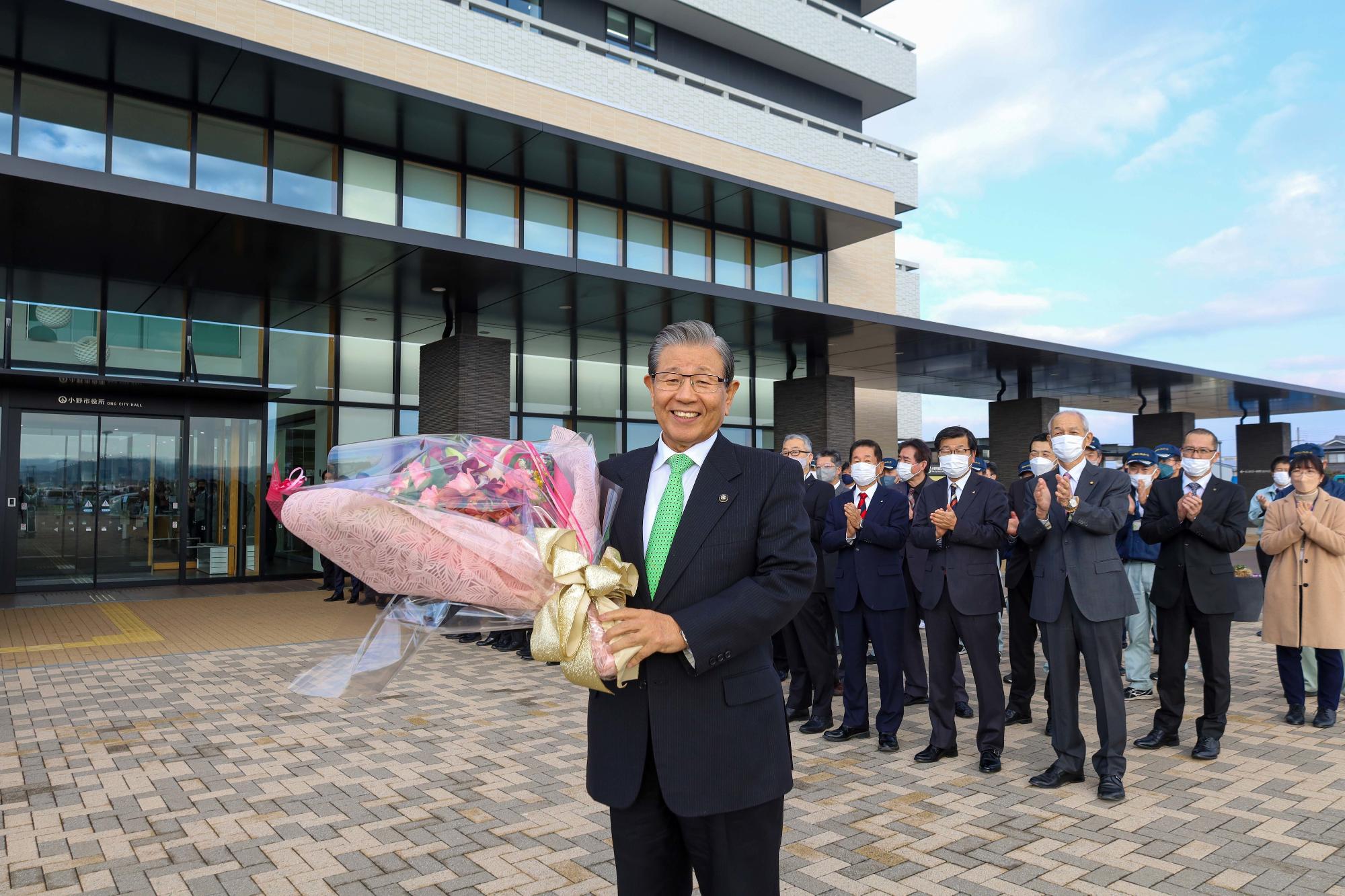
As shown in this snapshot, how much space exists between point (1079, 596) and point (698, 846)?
3.64m

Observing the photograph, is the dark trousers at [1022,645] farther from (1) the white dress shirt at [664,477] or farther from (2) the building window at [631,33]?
(2) the building window at [631,33]

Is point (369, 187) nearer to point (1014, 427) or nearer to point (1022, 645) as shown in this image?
point (1022, 645)

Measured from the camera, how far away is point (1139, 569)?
8.15 metres

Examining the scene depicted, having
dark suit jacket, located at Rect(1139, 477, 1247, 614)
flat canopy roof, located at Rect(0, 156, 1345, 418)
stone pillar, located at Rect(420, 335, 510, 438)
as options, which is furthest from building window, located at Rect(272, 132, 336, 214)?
dark suit jacket, located at Rect(1139, 477, 1247, 614)

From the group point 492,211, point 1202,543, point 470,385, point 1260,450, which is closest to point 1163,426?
point 1260,450

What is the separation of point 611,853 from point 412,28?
632 inches

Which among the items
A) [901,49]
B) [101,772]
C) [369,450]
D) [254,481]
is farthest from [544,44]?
[369,450]

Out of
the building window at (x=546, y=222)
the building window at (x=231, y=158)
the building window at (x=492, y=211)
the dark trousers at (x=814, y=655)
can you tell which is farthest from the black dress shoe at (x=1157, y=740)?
the building window at (x=231, y=158)

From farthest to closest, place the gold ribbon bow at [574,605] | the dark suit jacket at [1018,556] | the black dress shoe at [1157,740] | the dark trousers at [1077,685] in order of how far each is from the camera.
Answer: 1. the dark suit jacket at [1018,556]
2. the black dress shoe at [1157,740]
3. the dark trousers at [1077,685]
4. the gold ribbon bow at [574,605]

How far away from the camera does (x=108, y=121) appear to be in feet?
41.8

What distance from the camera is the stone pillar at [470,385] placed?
13.2m

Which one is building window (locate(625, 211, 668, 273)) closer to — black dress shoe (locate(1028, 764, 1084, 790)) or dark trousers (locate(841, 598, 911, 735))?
dark trousers (locate(841, 598, 911, 735))

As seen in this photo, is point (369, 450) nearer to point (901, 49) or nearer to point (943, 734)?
point (943, 734)

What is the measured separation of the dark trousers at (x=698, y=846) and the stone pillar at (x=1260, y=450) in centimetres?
3283
